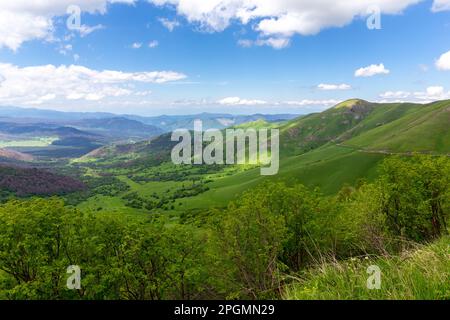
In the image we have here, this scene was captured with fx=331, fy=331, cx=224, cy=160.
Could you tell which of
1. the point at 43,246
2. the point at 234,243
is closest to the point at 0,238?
the point at 43,246

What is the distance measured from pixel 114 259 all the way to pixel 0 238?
34.7 ft

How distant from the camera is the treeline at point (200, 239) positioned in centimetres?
3188

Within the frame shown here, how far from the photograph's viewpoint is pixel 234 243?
3925cm

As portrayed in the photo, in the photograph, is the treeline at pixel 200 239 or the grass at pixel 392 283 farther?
the treeline at pixel 200 239

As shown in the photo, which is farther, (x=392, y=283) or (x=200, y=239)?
(x=200, y=239)

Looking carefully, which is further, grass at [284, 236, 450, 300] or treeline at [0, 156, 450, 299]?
treeline at [0, 156, 450, 299]

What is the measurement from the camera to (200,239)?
43844mm

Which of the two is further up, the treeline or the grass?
the grass

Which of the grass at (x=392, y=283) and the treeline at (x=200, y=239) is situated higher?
the grass at (x=392, y=283)

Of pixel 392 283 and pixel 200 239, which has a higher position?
pixel 392 283

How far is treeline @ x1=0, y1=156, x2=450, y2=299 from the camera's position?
105 ft
